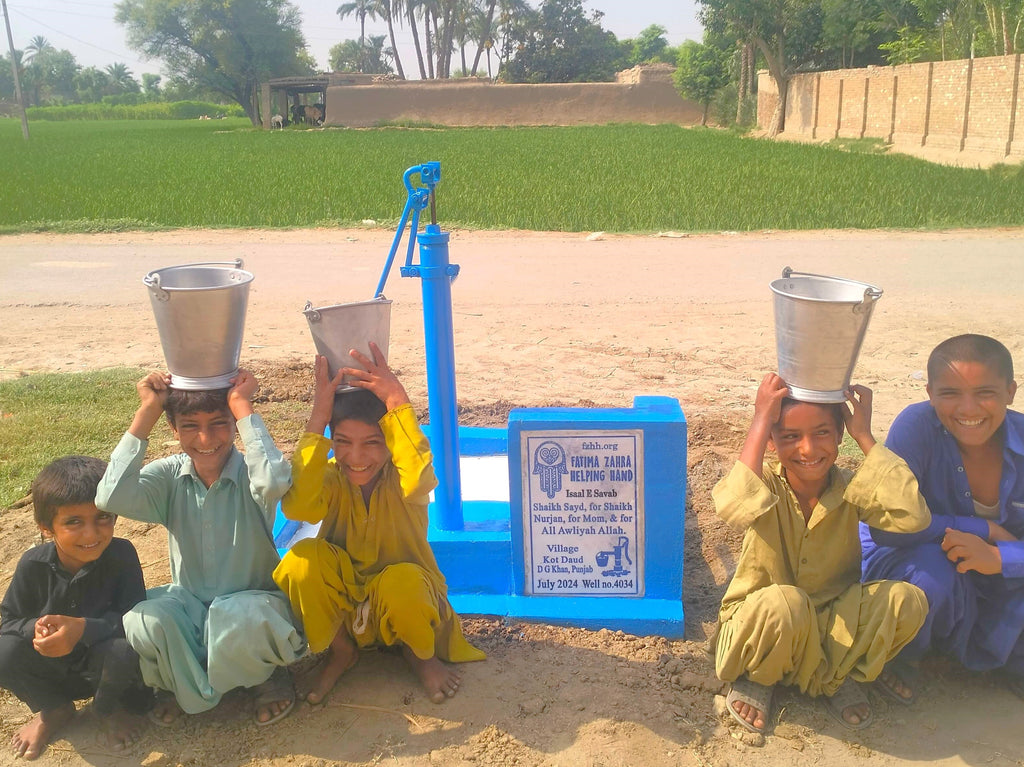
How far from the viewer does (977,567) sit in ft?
8.42

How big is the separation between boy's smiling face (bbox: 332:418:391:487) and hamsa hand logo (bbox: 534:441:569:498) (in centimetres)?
53

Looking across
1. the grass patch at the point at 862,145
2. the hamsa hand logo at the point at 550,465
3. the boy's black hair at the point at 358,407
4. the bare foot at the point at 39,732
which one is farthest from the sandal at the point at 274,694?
the grass patch at the point at 862,145

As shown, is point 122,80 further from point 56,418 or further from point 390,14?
point 56,418

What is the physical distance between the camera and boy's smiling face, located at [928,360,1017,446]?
2625 mm

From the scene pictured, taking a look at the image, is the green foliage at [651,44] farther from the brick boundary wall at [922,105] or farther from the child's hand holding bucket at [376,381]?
the child's hand holding bucket at [376,381]

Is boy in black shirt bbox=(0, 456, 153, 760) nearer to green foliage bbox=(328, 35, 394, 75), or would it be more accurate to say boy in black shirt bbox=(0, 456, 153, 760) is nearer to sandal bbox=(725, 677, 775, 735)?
sandal bbox=(725, 677, 775, 735)

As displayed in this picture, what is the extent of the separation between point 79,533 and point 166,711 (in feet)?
1.88

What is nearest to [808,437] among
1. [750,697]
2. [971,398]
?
[971,398]

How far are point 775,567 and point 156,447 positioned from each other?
3229 millimetres

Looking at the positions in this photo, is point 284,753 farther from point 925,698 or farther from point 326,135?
point 326,135

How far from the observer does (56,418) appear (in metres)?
5.00

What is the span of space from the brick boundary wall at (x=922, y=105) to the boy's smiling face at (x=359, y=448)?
19326mm

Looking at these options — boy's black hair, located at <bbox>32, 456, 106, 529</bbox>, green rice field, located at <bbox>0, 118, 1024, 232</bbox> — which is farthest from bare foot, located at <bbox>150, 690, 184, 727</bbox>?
green rice field, located at <bbox>0, 118, 1024, 232</bbox>

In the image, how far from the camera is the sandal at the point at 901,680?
2635mm
